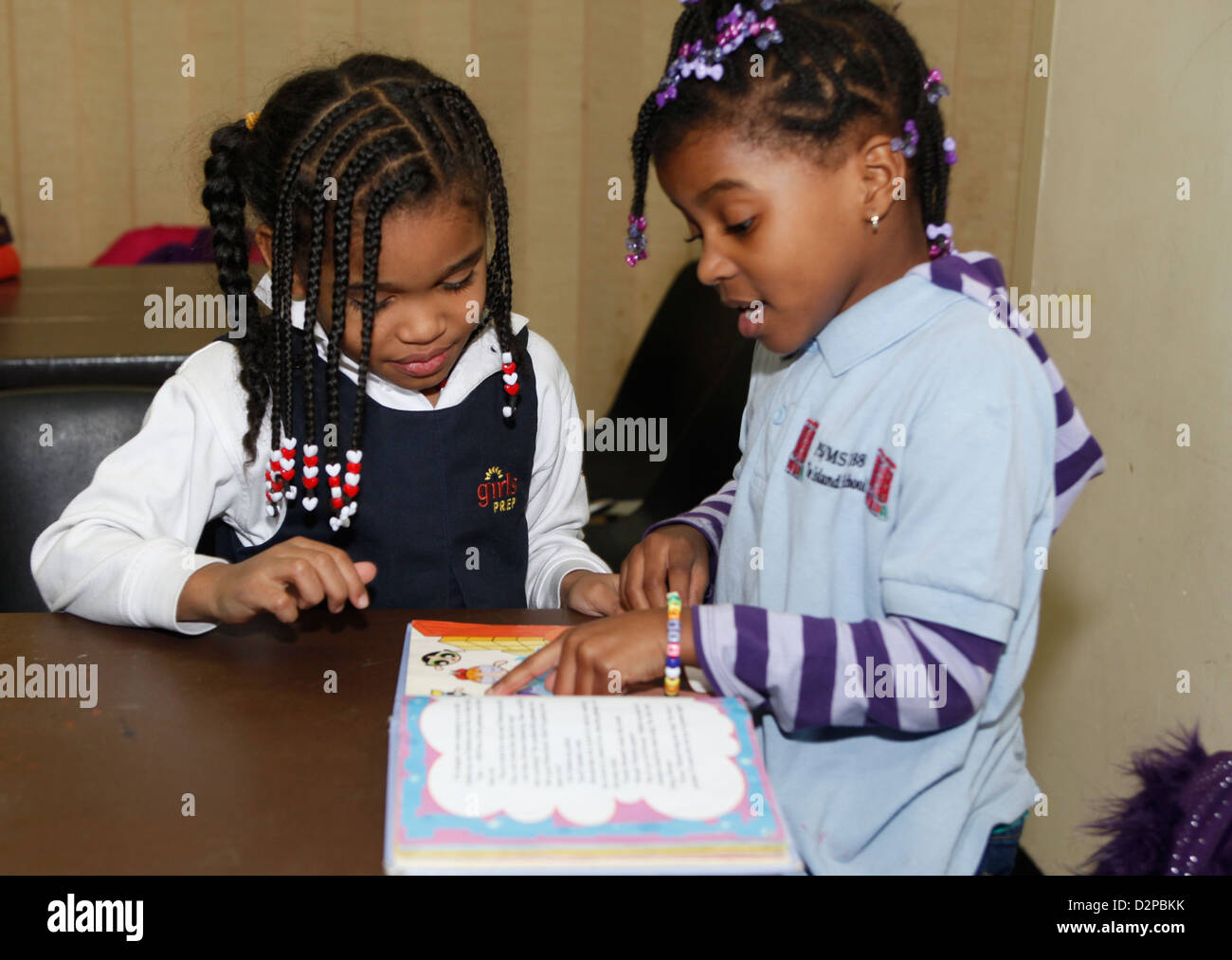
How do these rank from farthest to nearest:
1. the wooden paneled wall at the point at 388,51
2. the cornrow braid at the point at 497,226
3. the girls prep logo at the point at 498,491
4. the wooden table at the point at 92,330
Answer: the wooden paneled wall at the point at 388,51 < the wooden table at the point at 92,330 < the girls prep logo at the point at 498,491 < the cornrow braid at the point at 497,226

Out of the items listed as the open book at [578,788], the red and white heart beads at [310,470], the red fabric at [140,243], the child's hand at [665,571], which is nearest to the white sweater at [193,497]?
the red and white heart beads at [310,470]

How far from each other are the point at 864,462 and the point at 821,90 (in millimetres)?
266

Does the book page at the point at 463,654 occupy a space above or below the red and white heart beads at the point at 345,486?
below

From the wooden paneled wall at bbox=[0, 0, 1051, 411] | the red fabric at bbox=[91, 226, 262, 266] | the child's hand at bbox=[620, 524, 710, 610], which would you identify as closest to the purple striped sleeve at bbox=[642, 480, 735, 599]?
the child's hand at bbox=[620, 524, 710, 610]

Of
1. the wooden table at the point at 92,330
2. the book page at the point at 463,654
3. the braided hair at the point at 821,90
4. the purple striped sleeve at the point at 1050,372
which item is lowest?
the book page at the point at 463,654

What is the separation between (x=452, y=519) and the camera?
1.29m

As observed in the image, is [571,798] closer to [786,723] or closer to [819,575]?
[786,723]

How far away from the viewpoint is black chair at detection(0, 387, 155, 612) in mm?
1353

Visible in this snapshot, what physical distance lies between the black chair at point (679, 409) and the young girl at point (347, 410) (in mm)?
469

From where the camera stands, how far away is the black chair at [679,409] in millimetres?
1796

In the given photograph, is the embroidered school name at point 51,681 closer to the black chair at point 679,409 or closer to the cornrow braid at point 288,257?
the cornrow braid at point 288,257

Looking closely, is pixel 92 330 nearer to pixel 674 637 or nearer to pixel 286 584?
pixel 286 584

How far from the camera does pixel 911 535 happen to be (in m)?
0.78
